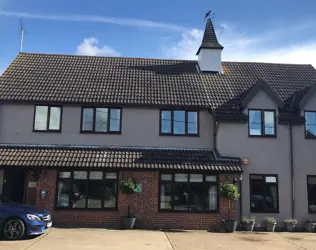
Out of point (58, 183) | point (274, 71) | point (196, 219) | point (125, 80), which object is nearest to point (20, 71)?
point (125, 80)

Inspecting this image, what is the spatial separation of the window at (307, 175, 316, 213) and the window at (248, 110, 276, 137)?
9.27 ft

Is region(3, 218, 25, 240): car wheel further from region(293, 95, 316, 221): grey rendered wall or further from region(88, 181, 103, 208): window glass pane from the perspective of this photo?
region(293, 95, 316, 221): grey rendered wall

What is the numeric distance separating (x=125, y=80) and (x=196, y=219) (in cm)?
838

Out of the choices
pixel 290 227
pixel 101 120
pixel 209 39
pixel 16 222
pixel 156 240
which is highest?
pixel 209 39

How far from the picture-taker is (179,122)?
1916 centimetres

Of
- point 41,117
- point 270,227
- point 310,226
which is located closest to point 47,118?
point 41,117

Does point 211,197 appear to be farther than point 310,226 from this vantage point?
Yes

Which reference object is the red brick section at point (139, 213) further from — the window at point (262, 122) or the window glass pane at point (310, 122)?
the window glass pane at point (310, 122)

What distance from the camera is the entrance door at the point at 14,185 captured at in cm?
1758

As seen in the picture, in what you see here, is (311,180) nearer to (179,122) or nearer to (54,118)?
(179,122)

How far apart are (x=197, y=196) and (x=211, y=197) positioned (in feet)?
2.12

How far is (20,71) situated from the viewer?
818 inches

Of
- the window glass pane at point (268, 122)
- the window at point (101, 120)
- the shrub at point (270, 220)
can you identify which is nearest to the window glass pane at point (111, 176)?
the window at point (101, 120)

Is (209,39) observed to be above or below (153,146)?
above
